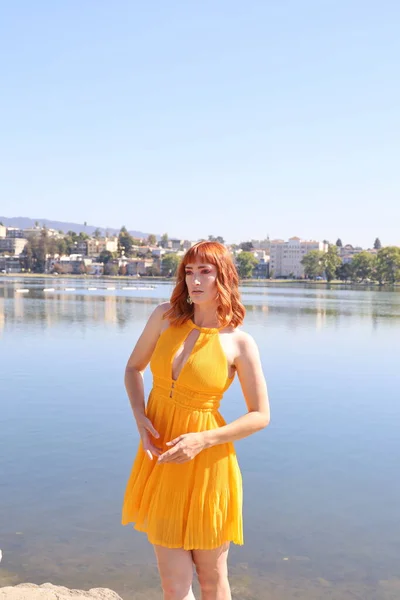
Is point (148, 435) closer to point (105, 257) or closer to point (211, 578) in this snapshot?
point (211, 578)

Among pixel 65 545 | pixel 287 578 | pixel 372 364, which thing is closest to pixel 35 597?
pixel 65 545

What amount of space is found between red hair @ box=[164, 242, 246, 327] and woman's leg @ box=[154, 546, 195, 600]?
0.87 metres

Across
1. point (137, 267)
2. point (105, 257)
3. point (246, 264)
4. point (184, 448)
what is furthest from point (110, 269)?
point (184, 448)

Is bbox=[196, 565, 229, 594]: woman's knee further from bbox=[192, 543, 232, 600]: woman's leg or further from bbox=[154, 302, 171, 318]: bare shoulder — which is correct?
bbox=[154, 302, 171, 318]: bare shoulder

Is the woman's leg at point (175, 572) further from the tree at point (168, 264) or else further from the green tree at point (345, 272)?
the tree at point (168, 264)

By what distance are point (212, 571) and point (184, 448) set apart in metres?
0.54

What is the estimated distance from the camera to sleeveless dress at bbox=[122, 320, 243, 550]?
8.85 ft

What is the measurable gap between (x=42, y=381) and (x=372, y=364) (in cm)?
827

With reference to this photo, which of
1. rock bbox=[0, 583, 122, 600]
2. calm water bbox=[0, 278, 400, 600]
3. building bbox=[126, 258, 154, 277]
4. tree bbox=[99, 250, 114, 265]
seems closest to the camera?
rock bbox=[0, 583, 122, 600]

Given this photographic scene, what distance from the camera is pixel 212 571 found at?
276 cm

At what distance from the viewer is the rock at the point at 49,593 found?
159 inches

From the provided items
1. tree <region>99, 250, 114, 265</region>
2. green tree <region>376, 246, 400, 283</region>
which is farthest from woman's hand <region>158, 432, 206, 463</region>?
tree <region>99, 250, 114, 265</region>

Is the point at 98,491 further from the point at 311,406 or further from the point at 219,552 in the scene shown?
the point at 311,406

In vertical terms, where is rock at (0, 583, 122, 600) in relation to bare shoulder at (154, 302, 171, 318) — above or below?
below
